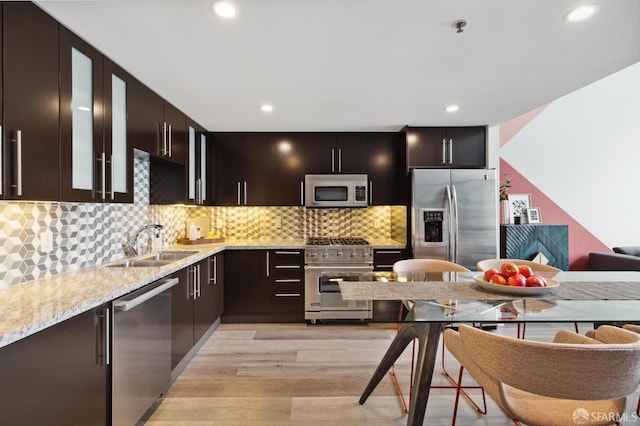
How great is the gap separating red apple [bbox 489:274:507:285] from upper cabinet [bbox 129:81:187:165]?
2.51m

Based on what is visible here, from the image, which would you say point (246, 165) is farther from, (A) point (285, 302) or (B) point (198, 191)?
(A) point (285, 302)

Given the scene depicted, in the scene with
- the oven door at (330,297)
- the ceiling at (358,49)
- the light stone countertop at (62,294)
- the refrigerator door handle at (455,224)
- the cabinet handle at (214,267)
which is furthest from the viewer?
the refrigerator door handle at (455,224)

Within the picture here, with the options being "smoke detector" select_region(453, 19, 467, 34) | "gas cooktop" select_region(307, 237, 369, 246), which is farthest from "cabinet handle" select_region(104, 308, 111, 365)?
"gas cooktop" select_region(307, 237, 369, 246)

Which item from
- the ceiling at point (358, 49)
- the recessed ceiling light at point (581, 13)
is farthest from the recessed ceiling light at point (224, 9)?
the recessed ceiling light at point (581, 13)

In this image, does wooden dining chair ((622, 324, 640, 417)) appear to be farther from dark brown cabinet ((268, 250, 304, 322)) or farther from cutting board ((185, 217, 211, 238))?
cutting board ((185, 217, 211, 238))

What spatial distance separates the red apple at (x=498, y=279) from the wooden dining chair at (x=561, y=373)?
49cm

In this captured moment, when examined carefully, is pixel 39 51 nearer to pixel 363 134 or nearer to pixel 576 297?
pixel 576 297

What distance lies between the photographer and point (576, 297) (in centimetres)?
166

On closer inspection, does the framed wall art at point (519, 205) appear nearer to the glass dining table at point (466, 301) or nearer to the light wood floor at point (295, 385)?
the light wood floor at point (295, 385)

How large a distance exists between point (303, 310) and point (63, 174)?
2.82 metres

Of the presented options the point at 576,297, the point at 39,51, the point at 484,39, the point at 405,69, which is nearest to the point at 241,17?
the point at 39,51

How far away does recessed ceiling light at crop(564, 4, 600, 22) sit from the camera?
5.31 feet

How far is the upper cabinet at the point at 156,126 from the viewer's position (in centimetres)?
249

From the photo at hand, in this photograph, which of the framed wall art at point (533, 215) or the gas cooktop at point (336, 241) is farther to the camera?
the framed wall art at point (533, 215)
